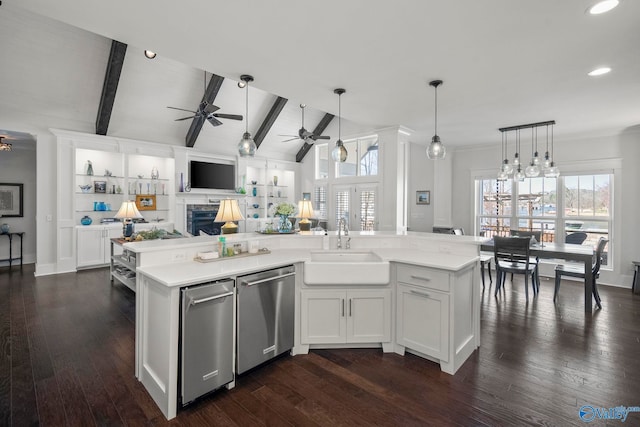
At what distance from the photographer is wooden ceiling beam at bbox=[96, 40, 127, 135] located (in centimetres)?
485

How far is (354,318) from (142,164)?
21.0 ft

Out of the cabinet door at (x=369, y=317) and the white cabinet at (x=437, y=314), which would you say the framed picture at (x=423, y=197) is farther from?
the cabinet door at (x=369, y=317)

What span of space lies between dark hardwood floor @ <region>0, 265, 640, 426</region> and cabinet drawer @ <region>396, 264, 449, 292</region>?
70 cm

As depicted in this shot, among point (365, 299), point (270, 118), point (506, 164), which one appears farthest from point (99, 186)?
point (506, 164)

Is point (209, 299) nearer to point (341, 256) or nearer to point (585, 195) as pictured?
point (341, 256)

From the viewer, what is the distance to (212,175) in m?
7.89

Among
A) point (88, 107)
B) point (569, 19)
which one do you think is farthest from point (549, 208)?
point (88, 107)

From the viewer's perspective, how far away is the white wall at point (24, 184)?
6523 millimetres

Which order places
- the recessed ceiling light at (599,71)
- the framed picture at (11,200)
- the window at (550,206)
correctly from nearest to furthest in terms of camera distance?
the recessed ceiling light at (599,71) < the window at (550,206) < the framed picture at (11,200)

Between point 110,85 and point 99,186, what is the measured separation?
2.19m

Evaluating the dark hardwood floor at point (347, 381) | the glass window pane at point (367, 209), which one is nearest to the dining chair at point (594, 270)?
the dark hardwood floor at point (347, 381)

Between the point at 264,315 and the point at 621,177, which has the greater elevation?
the point at 621,177

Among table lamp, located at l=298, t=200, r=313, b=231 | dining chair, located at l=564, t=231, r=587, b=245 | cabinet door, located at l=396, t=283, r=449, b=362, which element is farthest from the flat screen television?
dining chair, located at l=564, t=231, r=587, b=245

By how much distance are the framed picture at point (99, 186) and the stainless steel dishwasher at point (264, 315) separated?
5740 mm
